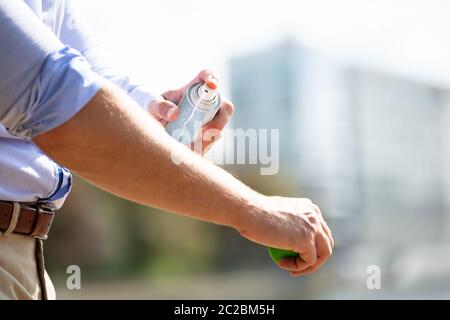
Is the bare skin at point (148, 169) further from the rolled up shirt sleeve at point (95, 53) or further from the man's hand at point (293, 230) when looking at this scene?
the rolled up shirt sleeve at point (95, 53)

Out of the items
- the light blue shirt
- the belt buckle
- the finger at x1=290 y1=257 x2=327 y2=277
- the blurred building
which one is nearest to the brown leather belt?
the belt buckle

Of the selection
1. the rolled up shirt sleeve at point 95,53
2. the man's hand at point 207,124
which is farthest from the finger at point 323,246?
the rolled up shirt sleeve at point 95,53

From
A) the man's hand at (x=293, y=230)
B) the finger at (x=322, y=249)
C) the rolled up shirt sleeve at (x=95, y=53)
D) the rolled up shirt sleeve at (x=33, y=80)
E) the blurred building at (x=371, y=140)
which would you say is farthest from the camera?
the blurred building at (x=371, y=140)

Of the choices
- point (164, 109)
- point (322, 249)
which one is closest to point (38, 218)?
point (164, 109)

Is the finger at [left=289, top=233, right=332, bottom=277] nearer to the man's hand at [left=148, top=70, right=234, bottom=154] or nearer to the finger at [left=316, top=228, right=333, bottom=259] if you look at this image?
the finger at [left=316, top=228, right=333, bottom=259]

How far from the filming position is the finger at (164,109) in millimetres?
2361

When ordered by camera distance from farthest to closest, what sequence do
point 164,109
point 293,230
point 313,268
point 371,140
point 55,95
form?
1. point 371,140
2. point 164,109
3. point 313,268
4. point 293,230
5. point 55,95

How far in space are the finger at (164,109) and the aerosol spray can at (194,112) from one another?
3 centimetres

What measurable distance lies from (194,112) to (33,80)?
0.82m

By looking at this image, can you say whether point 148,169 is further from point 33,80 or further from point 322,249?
point 322,249

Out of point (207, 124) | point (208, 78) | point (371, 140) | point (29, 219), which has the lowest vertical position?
point (29, 219)

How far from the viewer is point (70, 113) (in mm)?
1596

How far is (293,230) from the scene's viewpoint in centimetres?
183
